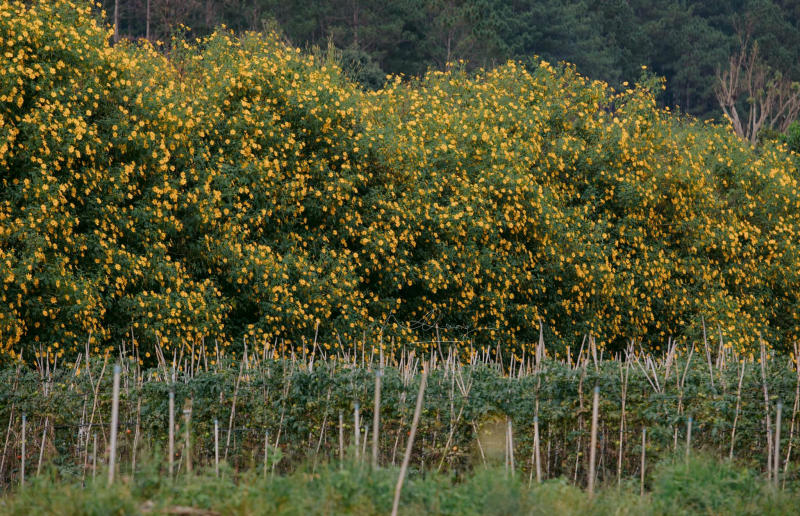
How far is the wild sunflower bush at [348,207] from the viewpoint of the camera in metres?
11.6

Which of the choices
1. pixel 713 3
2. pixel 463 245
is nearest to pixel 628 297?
pixel 463 245

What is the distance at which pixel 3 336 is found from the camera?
10.8 meters

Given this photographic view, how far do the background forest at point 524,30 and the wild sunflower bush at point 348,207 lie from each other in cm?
1370

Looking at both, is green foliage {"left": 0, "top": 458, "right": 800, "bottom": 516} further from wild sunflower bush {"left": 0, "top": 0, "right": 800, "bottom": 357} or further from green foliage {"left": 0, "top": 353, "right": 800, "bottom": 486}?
wild sunflower bush {"left": 0, "top": 0, "right": 800, "bottom": 357}

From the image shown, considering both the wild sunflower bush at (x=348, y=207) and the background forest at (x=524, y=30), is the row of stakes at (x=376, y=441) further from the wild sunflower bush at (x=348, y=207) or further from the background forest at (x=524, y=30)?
the background forest at (x=524, y=30)

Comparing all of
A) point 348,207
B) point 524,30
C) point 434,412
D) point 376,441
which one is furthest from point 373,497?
point 524,30

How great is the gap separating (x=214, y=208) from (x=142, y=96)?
67.1 inches

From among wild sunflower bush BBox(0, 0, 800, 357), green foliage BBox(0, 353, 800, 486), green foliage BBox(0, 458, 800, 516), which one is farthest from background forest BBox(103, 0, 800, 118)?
green foliage BBox(0, 458, 800, 516)

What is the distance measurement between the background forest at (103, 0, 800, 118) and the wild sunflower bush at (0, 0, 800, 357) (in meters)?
13.7

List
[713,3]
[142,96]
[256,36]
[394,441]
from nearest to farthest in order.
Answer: [394,441] < [142,96] < [256,36] < [713,3]

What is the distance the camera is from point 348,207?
46.6ft

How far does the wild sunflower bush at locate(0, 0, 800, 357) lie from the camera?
458 inches

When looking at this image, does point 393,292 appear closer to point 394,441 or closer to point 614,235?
point 614,235

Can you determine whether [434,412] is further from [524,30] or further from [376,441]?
[524,30]
